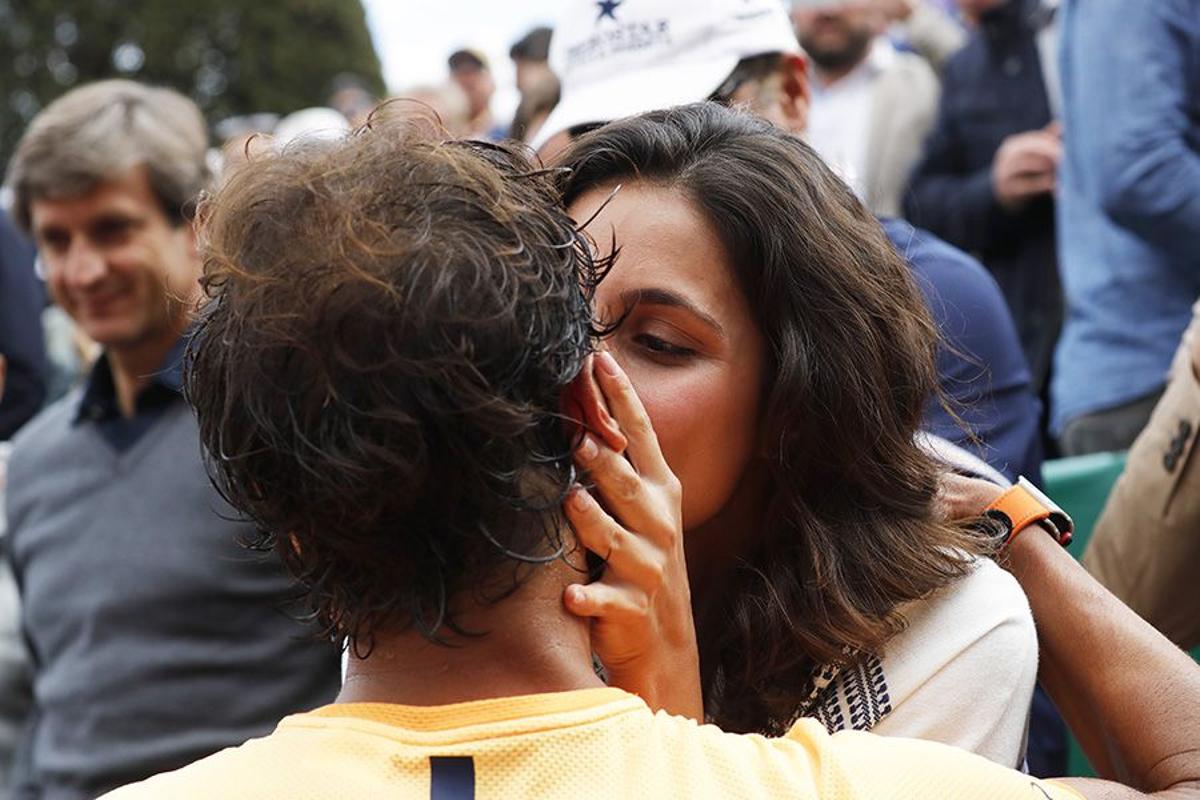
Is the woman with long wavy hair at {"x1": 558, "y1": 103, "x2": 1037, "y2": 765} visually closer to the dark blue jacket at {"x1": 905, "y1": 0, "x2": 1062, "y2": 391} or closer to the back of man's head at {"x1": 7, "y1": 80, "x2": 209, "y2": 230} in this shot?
the back of man's head at {"x1": 7, "y1": 80, "x2": 209, "y2": 230}

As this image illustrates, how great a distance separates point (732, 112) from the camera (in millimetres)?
2248

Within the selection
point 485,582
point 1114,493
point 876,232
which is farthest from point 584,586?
point 1114,493

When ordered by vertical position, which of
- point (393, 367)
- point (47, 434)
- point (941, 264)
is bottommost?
point (47, 434)

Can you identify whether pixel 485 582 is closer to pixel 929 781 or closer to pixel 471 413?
pixel 471 413

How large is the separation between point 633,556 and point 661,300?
462mm

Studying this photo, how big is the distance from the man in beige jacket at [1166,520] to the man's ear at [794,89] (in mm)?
928

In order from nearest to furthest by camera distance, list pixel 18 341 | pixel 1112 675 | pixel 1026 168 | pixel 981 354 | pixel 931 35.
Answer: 1. pixel 1112 675
2. pixel 981 354
3. pixel 1026 168
4. pixel 18 341
5. pixel 931 35

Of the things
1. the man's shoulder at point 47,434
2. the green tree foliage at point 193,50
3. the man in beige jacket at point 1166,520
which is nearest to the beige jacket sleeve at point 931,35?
the man's shoulder at point 47,434

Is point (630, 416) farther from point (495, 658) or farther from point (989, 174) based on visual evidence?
point (989, 174)

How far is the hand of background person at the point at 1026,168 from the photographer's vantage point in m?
4.60

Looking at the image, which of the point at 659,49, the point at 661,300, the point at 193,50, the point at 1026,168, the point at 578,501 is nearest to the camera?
the point at 578,501

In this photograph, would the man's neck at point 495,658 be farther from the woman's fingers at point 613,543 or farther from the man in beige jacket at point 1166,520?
the man in beige jacket at point 1166,520

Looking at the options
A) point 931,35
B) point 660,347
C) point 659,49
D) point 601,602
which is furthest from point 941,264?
point 931,35

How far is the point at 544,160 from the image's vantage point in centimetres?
262
